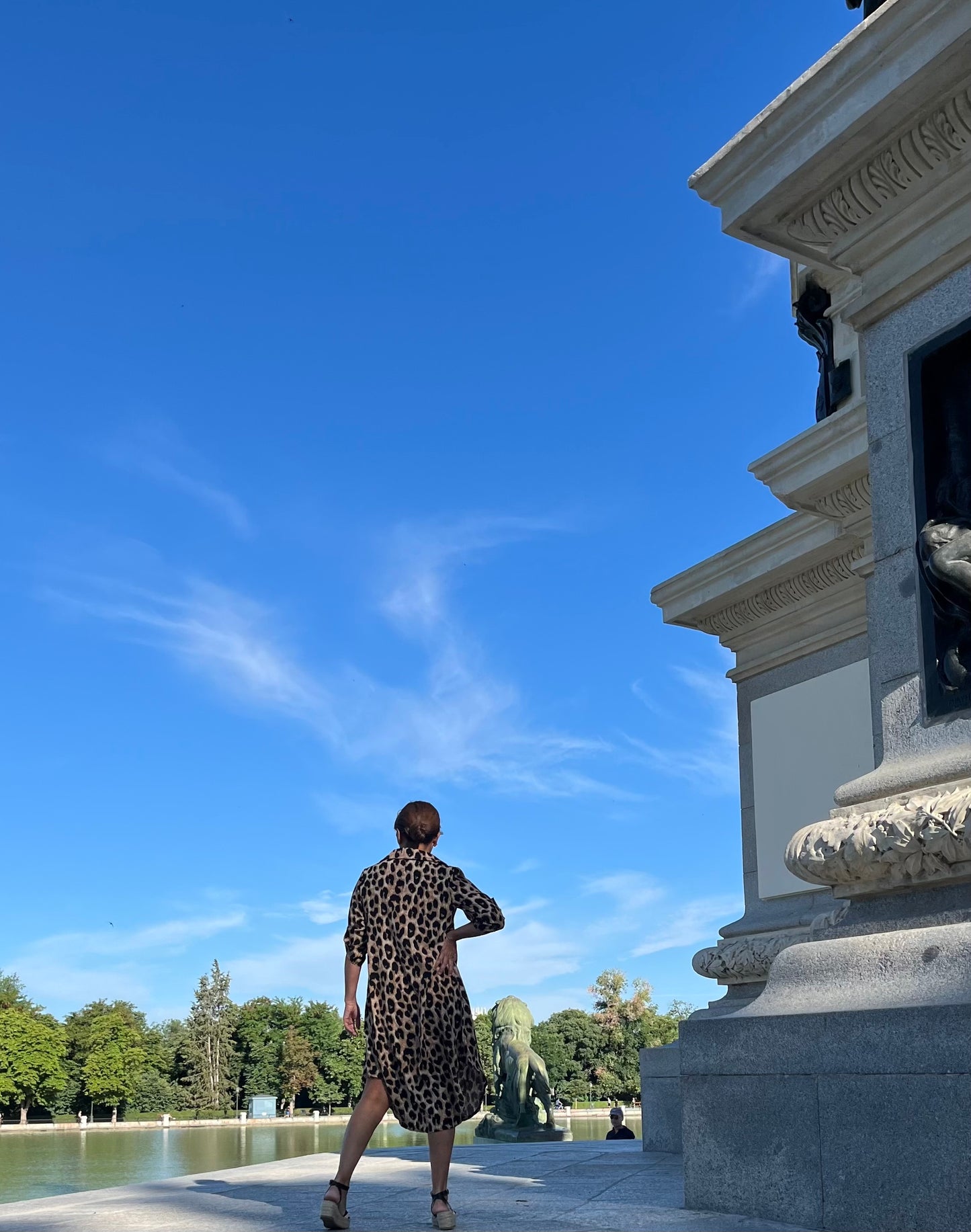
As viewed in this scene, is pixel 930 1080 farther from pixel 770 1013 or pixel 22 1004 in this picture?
pixel 22 1004

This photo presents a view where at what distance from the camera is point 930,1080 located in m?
4.64

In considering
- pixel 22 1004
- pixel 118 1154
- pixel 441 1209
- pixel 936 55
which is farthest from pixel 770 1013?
pixel 22 1004

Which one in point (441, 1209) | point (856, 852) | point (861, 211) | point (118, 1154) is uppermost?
point (861, 211)

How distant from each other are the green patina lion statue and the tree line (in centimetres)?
7575

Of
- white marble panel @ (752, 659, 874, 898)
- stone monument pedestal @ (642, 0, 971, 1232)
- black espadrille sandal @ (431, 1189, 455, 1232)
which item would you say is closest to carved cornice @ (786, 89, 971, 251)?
stone monument pedestal @ (642, 0, 971, 1232)

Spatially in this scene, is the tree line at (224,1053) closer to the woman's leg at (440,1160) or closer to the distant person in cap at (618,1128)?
the distant person in cap at (618,1128)

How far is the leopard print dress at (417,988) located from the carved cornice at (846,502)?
16.4ft

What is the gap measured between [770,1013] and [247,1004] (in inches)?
5111

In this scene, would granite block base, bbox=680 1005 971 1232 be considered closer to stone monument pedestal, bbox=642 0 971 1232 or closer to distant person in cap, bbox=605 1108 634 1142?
stone monument pedestal, bbox=642 0 971 1232

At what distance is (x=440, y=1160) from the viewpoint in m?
5.55

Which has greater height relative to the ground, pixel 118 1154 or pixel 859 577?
pixel 859 577

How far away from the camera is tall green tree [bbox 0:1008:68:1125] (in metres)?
106

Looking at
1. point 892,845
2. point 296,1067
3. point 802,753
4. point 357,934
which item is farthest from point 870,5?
point 296,1067

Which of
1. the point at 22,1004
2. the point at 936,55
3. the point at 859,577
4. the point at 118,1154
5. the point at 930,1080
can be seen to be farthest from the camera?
the point at 22,1004
